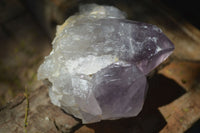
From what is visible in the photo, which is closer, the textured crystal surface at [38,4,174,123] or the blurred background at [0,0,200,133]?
the textured crystal surface at [38,4,174,123]

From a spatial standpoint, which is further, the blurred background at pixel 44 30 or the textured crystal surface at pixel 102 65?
the blurred background at pixel 44 30

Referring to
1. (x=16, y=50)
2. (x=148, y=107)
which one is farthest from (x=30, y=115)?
(x=16, y=50)

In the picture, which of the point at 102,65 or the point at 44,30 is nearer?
the point at 102,65

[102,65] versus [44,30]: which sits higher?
[102,65]

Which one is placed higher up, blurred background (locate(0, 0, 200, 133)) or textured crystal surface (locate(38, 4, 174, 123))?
textured crystal surface (locate(38, 4, 174, 123))

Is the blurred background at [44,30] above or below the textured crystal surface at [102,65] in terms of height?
below
